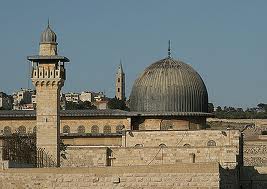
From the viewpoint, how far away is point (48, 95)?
28422 mm

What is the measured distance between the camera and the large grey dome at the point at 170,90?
33.3 meters

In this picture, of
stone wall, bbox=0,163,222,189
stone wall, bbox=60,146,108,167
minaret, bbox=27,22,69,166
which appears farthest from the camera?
stone wall, bbox=60,146,108,167

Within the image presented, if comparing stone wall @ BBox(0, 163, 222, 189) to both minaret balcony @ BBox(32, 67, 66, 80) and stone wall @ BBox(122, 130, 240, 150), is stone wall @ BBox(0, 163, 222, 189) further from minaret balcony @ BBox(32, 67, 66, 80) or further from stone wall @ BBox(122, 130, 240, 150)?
stone wall @ BBox(122, 130, 240, 150)

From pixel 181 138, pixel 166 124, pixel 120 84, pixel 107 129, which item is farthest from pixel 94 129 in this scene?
pixel 120 84

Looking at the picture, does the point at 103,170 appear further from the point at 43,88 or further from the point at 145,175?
the point at 43,88

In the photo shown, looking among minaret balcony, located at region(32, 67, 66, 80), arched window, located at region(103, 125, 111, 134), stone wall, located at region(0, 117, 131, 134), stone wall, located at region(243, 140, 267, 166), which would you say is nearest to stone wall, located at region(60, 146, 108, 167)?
minaret balcony, located at region(32, 67, 66, 80)

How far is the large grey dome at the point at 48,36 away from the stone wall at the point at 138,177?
9107mm

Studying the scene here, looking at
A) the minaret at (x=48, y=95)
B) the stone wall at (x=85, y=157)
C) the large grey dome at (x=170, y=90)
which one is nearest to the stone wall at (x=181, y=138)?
the large grey dome at (x=170, y=90)

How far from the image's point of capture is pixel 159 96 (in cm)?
3344

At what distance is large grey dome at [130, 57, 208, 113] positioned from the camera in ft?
109

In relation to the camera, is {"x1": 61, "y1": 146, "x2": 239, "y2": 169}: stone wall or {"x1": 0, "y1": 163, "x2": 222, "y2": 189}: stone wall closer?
{"x1": 0, "y1": 163, "x2": 222, "y2": 189}: stone wall

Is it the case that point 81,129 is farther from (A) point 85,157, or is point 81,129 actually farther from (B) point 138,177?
(B) point 138,177

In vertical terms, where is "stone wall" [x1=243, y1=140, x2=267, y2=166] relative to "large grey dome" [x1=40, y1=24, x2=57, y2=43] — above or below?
below

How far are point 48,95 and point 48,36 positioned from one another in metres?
2.43
